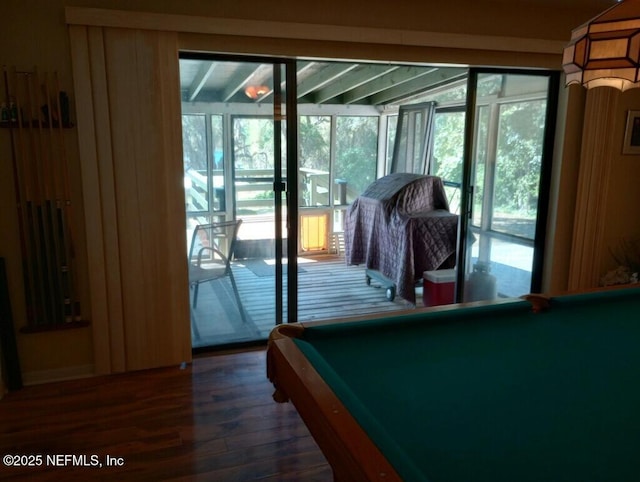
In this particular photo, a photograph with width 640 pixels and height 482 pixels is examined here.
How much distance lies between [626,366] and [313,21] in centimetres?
264

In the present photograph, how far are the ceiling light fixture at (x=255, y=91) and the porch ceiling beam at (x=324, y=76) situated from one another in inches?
59.6

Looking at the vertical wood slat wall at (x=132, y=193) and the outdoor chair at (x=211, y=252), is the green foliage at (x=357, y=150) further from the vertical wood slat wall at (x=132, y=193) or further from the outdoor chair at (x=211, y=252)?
the vertical wood slat wall at (x=132, y=193)

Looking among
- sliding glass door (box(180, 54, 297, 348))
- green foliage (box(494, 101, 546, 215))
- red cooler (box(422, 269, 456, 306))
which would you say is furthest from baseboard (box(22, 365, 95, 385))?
green foliage (box(494, 101, 546, 215))

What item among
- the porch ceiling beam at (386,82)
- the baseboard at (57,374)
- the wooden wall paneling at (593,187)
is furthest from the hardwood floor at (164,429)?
the porch ceiling beam at (386,82)

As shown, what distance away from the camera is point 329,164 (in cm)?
709

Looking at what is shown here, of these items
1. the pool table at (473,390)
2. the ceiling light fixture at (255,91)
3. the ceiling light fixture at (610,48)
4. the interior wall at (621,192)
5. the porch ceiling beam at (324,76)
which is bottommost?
the pool table at (473,390)

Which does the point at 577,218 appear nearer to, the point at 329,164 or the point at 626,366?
the point at 626,366

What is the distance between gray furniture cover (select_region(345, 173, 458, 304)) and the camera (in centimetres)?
462

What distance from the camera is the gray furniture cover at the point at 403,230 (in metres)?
4.62

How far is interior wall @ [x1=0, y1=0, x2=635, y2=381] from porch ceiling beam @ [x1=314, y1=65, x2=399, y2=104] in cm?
119

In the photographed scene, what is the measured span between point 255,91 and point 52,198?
1.45 m

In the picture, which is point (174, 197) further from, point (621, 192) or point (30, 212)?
point (621, 192)

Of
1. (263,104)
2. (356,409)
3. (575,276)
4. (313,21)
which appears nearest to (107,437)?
(356,409)

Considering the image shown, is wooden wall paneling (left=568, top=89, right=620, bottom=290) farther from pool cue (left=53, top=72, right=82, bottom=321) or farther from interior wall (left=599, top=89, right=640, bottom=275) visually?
pool cue (left=53, top=72, right=82, bottom=321)
